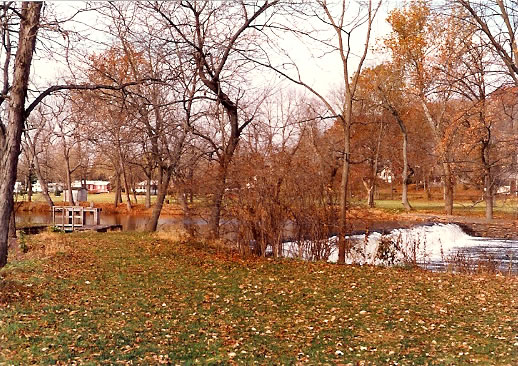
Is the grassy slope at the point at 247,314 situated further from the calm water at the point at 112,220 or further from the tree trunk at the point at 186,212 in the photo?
the calm water at the point at 112,220

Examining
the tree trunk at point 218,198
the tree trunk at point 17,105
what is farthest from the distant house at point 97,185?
the tree trunk at point 17,105

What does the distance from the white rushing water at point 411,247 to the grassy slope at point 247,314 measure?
1.40 metres

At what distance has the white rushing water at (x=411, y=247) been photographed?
11633mm

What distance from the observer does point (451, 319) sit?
6.36 meters

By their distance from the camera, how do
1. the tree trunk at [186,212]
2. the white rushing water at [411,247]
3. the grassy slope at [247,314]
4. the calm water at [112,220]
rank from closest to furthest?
1. the grassy slope at [247,314]
2. the white rushing water at [411,247]
3. the tree trunk at [186,212]
4. the calm water at [112,220]

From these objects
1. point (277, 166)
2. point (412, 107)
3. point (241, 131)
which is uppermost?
point (412, 107)

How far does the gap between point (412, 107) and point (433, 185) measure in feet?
83.0

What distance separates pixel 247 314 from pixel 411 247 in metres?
8.02

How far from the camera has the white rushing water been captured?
11.6 m

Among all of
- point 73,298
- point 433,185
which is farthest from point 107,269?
point 433,185

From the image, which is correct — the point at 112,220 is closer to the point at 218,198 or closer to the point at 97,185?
the point at 218,198

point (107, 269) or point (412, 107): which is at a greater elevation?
point (412, 107)

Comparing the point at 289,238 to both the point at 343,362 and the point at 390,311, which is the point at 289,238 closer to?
the point at 390,311

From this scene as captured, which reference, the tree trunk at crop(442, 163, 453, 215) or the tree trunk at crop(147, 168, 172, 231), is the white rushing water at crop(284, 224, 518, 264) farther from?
the tree trunk at crop(147, 168, 172, 231)
